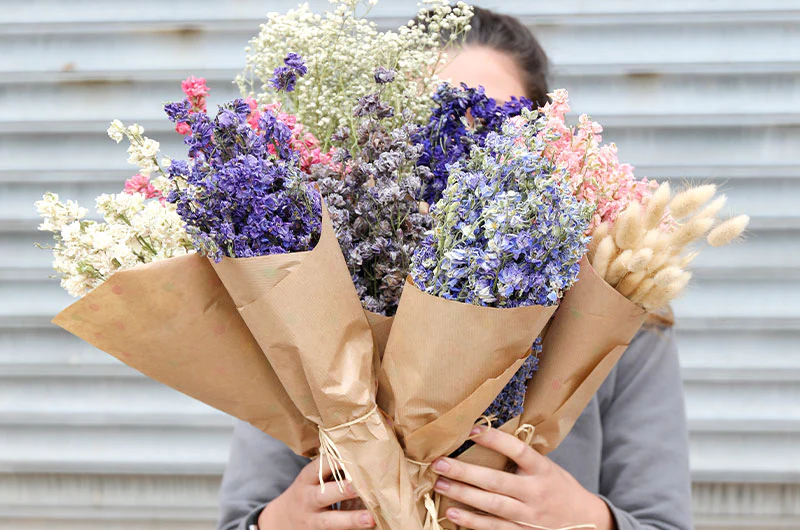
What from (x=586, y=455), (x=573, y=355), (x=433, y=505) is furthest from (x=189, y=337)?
(x=586, y=455)

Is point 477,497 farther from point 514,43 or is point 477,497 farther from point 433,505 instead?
point 514,43

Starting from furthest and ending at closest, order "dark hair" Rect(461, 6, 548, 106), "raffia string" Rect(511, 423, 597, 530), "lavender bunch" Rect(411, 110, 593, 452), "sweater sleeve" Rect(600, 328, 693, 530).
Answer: "dark hair" Rect(461, 6, 548, 106)
"sweater sleeve" Rect(600, 328, 693, 530)
"raffia string" Rect(511, 423, 597, 530)
"lavender bunch" Rect(411, 110, 593, 452)

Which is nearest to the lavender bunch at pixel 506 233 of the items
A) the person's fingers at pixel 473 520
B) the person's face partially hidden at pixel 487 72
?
the person's fingers at pixel 473 520

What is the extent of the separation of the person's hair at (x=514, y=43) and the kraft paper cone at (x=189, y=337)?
3.02 feet

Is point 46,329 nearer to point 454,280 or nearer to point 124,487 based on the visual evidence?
point 124,487

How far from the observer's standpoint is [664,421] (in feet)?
4.53

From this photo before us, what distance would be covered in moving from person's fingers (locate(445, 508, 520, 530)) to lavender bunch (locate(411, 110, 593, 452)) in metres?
0.36

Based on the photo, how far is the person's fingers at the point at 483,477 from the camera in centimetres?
95

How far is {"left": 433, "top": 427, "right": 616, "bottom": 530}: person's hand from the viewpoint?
37.7 inches

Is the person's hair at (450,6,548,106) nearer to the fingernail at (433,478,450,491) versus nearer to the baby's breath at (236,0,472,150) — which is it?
the baby's breath at (236,0,472,150)

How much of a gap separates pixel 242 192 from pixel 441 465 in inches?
18.7

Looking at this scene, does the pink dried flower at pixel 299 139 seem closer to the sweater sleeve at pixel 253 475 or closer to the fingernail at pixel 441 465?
the fingernail at pixel 441 465

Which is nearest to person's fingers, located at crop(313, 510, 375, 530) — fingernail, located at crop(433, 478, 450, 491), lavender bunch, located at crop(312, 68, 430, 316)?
fingernail, located at crop(433, 478, 450, 491)

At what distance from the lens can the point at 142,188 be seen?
989mm
